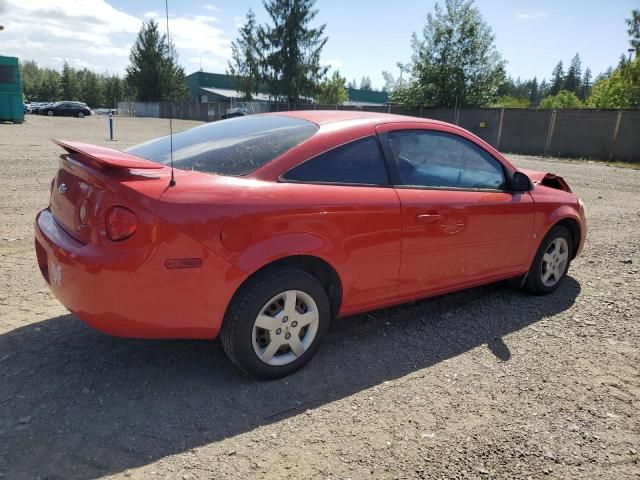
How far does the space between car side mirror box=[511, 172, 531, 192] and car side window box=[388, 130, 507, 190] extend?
0.08 m

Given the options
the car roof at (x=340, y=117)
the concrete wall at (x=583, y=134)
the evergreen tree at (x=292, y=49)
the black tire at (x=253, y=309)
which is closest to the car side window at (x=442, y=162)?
the car roof at (x=340, y=117)

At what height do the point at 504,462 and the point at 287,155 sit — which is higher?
the point at 287,155


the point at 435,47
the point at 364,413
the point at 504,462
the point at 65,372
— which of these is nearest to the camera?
the point at 504,462

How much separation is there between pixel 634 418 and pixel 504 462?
99 centimetres

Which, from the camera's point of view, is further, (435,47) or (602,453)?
(435,47)

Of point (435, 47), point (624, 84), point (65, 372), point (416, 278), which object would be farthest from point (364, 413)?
point (624, 84)

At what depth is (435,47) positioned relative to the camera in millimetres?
33406

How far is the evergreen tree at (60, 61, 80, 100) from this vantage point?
296 ft

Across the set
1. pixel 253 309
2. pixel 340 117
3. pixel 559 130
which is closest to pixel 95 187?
pixel 253 309

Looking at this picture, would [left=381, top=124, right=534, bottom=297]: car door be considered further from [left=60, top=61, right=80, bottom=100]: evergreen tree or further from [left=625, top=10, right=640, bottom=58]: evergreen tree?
[left=60, top=61, right=80, bottom=100]: evergreen tree

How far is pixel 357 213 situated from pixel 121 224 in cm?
137

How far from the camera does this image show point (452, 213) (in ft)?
11.8

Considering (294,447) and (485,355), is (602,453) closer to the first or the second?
(485,355)

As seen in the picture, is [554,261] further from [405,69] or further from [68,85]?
[68,85]
